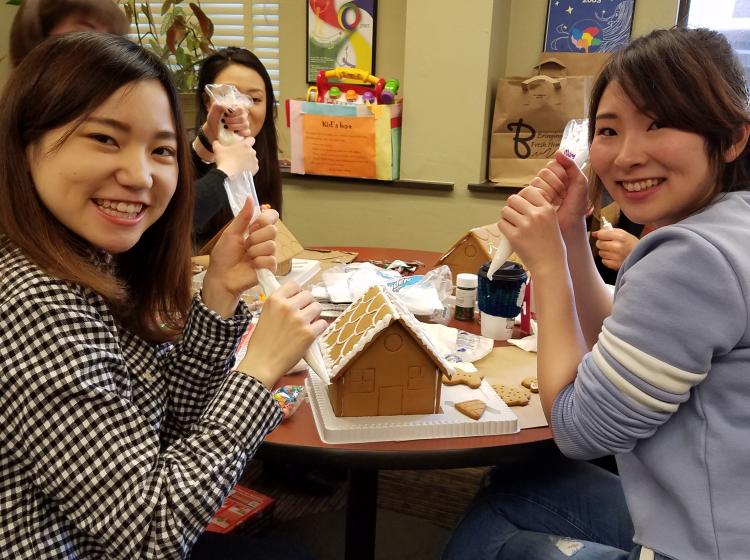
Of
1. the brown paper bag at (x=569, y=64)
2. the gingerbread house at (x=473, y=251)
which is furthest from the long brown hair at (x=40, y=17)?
the brown paper bag at (x=569, y=64)

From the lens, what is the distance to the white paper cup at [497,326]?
1544 millimetres

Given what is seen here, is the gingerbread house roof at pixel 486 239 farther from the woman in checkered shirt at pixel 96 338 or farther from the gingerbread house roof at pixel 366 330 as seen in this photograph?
the woman in checkered shirt at pixel 96 338

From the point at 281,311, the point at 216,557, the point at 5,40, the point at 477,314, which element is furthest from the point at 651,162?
the point at 5,40

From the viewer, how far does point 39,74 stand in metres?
0.87

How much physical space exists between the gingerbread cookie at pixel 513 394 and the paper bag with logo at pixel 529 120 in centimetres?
188

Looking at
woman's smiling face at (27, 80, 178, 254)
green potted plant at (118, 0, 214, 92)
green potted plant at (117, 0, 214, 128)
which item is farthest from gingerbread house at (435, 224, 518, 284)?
green potted plant at (118, 0, 214, 92)

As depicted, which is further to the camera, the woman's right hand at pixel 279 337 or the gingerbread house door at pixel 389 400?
the gingerbread house door at pixel 389 400

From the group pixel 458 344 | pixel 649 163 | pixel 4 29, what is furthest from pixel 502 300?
pixel 4 29

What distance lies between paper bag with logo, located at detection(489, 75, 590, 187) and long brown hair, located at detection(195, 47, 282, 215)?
45.5 inches

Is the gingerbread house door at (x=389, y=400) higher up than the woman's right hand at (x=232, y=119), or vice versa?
the woman's right hand at (x=232, y=119)

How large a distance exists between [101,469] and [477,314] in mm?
1136

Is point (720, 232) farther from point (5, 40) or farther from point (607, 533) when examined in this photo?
point (5, 40)

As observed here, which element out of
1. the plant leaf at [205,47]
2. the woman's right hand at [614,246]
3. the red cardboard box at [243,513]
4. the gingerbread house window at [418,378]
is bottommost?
the red cardboard box at [243,513]

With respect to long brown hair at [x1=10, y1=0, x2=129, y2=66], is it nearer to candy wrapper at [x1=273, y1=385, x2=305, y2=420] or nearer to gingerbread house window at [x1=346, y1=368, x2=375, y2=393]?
candy wrapper at [x1=273, y1=385, x2=305, y2=420]
